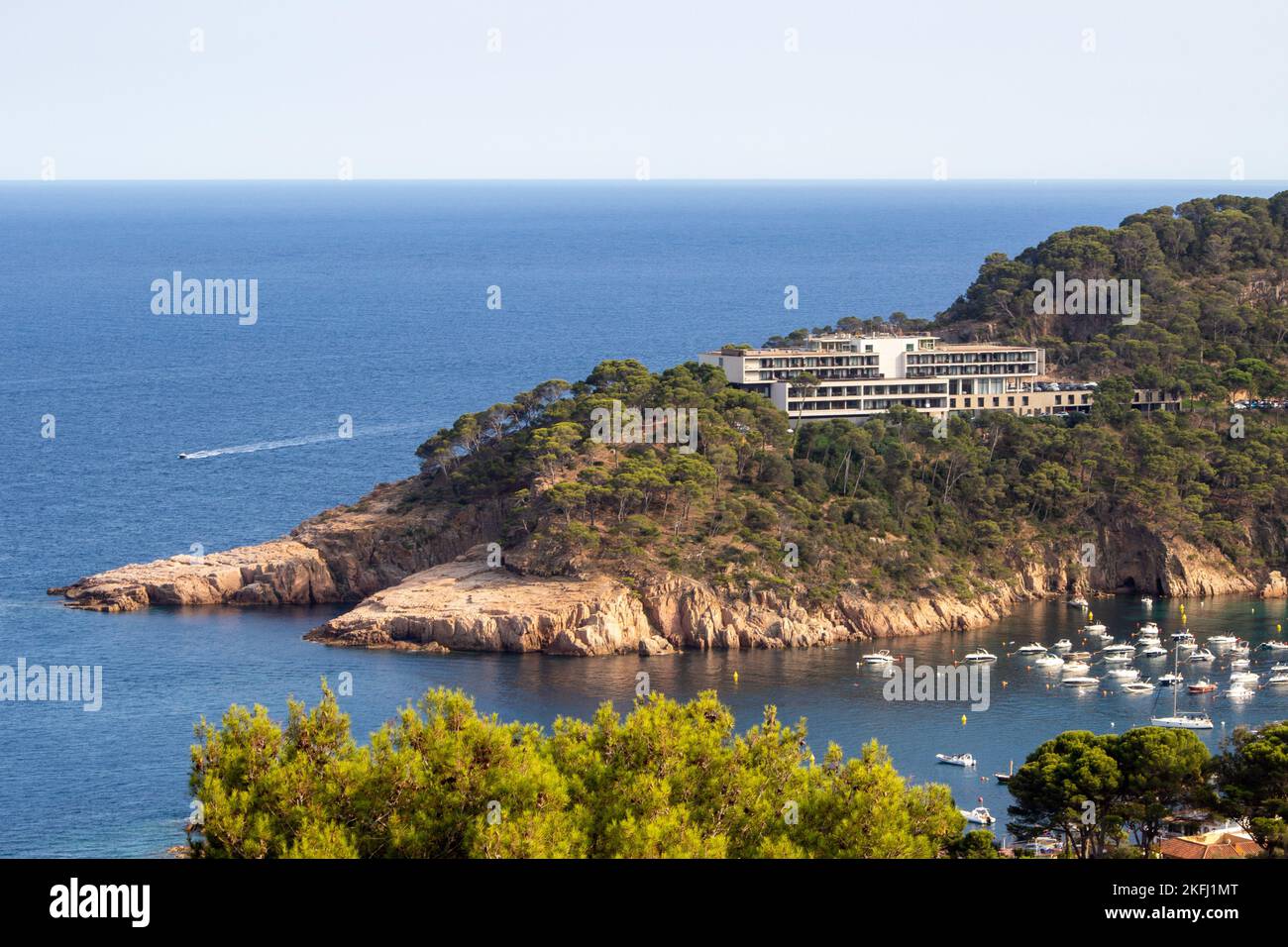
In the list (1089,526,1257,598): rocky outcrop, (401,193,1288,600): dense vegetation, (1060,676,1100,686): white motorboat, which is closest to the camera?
(1060,676,1100,686): white motorboat

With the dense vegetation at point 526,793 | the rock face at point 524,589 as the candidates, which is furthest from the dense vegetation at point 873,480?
the dense vegetation at point 526,793

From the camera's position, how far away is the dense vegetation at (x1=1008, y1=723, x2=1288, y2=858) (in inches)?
1866

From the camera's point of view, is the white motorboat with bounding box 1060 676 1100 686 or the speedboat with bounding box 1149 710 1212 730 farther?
the white motorboat with bounding box 1060 676 1100 686

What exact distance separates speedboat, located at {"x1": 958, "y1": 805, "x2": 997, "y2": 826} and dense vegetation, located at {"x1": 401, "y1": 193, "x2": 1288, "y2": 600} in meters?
25.4

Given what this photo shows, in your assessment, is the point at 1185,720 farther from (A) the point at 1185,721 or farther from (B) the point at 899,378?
(B) the point at 899,378

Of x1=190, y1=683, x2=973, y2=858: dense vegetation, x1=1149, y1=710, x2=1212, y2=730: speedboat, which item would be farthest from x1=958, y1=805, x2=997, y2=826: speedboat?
x1=190, y1=683, x2=973, y2=858: dense vegetation

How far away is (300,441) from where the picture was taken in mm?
122375

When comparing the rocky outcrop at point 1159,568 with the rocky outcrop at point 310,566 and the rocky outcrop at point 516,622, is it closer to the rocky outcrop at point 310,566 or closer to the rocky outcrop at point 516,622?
the rocky outcrop at point 516,622

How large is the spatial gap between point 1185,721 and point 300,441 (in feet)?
226

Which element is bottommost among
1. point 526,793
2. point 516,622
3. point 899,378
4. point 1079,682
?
point 1079,682

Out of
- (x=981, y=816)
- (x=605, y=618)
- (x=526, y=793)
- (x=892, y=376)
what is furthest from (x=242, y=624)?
(x=526, y=793)

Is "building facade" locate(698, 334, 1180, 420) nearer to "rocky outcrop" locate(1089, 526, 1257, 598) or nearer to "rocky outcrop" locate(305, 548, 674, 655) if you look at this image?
"rocky outcrop" locate(1089, 526, 1257, 598)
